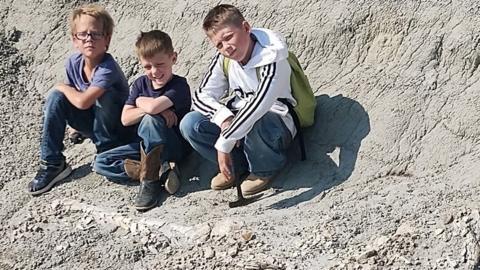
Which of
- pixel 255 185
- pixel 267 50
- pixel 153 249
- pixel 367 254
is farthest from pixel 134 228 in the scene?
pixel 367 254

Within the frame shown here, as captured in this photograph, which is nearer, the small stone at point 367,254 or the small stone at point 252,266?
the small stone at point 367,254

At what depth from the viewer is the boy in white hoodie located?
4715mm

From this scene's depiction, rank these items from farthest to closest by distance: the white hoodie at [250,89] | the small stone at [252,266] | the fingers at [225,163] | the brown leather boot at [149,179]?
1. the brown leather boot at [149,179]
2. the fingers at [225,163]
3. the white hoodie at [250,89]
4. the small stone at [252,266]

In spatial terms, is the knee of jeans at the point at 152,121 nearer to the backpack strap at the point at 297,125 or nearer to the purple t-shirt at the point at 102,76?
the purple t-shirt at the point at 102,76

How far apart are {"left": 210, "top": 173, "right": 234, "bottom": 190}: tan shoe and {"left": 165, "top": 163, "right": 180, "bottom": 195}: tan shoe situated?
0.19m

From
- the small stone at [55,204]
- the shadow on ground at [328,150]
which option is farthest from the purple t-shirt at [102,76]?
the shadow on ground at [328,150]

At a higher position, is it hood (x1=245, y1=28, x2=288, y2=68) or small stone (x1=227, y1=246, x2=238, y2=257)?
hood (x1=245, y1=28, x2=288, y2=68)

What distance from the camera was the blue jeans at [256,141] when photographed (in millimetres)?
4848

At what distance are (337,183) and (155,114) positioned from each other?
0.98 metres

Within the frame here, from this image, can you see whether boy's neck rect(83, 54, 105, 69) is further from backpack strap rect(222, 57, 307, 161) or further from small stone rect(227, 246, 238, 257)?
small stone rect(227, 246, 238, 257)

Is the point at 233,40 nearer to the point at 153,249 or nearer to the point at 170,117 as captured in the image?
the point at 170,117

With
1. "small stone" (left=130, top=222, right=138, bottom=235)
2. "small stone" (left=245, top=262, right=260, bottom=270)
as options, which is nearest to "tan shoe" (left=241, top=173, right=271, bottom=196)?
"small stone" (left=130, top=222, right=138, bottom=235)

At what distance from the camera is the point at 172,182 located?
5.13m

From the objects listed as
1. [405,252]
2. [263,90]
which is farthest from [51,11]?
[405,252]
